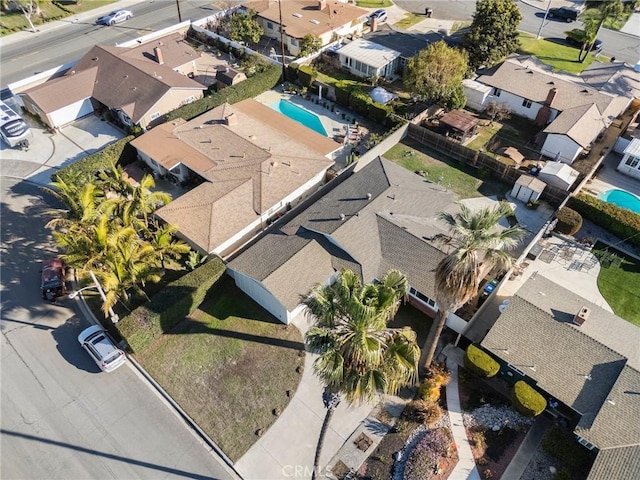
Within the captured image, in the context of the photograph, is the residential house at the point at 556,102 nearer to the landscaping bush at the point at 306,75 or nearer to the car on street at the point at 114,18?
the landscaping bush at the point at 306,75

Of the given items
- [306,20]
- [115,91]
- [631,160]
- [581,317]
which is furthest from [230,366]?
[306,20]

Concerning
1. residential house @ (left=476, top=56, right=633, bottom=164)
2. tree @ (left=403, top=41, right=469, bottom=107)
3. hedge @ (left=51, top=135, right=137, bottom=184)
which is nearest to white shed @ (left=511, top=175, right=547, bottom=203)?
residential house @ (left=476, top=56, right=633, bottom=164)

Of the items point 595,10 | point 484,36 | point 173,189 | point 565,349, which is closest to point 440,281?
point 565,349

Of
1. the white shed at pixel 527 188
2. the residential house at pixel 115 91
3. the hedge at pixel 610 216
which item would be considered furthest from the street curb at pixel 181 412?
the hedge at pixel 610 216

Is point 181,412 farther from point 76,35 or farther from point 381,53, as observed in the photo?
point 76,35

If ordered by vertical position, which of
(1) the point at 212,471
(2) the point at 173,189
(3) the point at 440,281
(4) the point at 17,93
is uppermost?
(3) the point at 440,281

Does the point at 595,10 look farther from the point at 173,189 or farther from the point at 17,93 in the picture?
the point at 17,93
